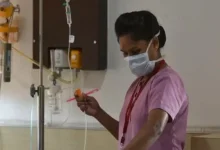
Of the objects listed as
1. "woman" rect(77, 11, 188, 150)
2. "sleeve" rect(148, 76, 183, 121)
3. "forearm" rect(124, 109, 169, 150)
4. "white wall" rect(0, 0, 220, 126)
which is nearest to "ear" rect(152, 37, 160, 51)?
"woman" rect(77, 11, 188, 150)

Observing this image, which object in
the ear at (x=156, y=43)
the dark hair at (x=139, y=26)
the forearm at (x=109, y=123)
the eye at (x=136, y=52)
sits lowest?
the forearm at (x=109, y=123)

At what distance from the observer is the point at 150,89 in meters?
1.41

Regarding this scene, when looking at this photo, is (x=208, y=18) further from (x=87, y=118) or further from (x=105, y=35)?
(x=87, y=118)

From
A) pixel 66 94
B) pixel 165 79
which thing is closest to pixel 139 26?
pixel 165 79

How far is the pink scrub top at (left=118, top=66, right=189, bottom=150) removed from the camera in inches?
53.2

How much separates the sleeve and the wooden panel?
694mm

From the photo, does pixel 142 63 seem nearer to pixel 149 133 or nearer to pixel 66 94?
pixel 149 133

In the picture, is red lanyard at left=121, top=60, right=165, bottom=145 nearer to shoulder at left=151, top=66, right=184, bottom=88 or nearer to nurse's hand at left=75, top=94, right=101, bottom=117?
shoulder at left=151, top=66, right=184, bottom=88

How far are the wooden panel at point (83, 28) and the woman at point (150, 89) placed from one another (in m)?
0.55

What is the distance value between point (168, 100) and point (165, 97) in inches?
0.5

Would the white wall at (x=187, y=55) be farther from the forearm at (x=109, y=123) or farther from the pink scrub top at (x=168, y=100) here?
the pink scrub top at (x=168, y=100)

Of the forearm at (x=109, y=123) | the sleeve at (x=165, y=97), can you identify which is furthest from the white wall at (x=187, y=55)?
the sleeve at (x=165, y=97)

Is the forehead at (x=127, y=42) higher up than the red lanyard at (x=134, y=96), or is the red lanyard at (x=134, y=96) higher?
the forehead at (x=127, y=42)

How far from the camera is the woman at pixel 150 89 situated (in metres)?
1.35
